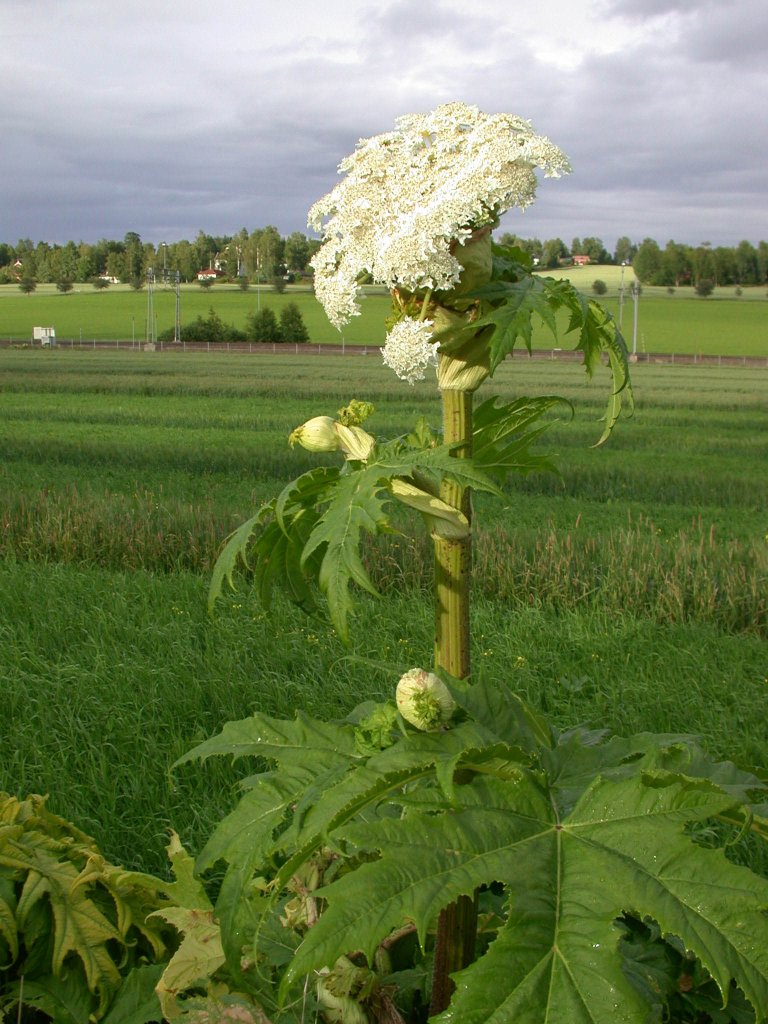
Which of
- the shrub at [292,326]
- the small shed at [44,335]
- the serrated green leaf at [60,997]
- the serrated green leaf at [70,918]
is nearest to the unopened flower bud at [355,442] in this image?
the serrated green leaf at [70,918]

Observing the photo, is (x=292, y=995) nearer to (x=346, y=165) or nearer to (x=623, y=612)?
(x=346, y=165)

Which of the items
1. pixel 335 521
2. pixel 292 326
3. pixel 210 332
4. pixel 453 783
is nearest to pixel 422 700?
pixel 453 783

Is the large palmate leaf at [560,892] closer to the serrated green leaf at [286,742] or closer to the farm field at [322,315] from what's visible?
the serrated green leaf at [286,742]

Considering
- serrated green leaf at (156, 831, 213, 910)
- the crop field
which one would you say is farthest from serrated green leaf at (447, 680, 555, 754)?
serrated green leaf at (156, 831, 213, 910)

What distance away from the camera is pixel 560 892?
1.22m

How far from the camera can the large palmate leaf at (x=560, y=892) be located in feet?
3.71

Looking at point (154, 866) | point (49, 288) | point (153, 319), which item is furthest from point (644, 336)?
point (154, 866)

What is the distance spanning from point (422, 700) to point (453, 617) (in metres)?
0.33

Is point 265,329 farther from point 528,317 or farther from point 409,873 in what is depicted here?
point 409,873

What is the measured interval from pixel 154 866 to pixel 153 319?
253 ft

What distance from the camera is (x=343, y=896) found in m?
1.19

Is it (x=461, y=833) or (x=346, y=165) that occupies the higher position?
(x=346, y=165)

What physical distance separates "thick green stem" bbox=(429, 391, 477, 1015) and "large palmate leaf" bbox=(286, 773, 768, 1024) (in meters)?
0.47

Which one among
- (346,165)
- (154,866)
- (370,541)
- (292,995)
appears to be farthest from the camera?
(370,541)
